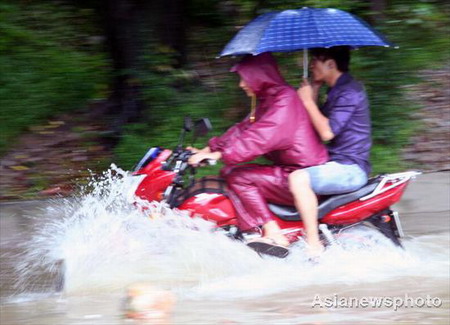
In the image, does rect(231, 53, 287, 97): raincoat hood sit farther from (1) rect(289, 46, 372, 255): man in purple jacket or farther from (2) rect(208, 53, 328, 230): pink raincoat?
(1) rect(289, 46, 372, 255): man in purple jacket

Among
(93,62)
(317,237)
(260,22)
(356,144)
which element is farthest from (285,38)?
(93,62)

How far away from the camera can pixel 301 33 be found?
18.9 ft

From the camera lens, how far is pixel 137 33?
8281 millimetres

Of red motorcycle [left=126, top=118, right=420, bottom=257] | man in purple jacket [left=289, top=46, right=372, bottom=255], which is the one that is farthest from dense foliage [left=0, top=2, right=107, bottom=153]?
man in purple jacket [left=289, top=46, right=372, bottom=255]

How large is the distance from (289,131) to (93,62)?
338 cm

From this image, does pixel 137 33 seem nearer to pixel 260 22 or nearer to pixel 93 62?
pixel 93 62

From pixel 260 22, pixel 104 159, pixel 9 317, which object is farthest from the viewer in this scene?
pixel 104 159

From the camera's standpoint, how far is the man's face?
234 inches

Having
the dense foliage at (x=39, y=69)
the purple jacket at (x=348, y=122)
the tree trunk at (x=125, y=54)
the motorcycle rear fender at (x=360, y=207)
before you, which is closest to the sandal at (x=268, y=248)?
the motorcycle rear fender at (x=360, y=207)

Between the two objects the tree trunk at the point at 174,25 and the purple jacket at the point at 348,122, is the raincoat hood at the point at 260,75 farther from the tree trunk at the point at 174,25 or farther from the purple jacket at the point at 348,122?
the tree trunk at the point at 174,25

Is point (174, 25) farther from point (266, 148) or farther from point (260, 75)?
point (266, 148)

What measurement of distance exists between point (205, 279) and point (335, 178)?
119cm

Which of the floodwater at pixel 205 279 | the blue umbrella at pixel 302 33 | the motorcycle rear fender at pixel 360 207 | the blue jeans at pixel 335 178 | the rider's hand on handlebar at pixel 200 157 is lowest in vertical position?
the floodwater at pixel 205 279

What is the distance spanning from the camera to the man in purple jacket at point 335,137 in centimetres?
568
